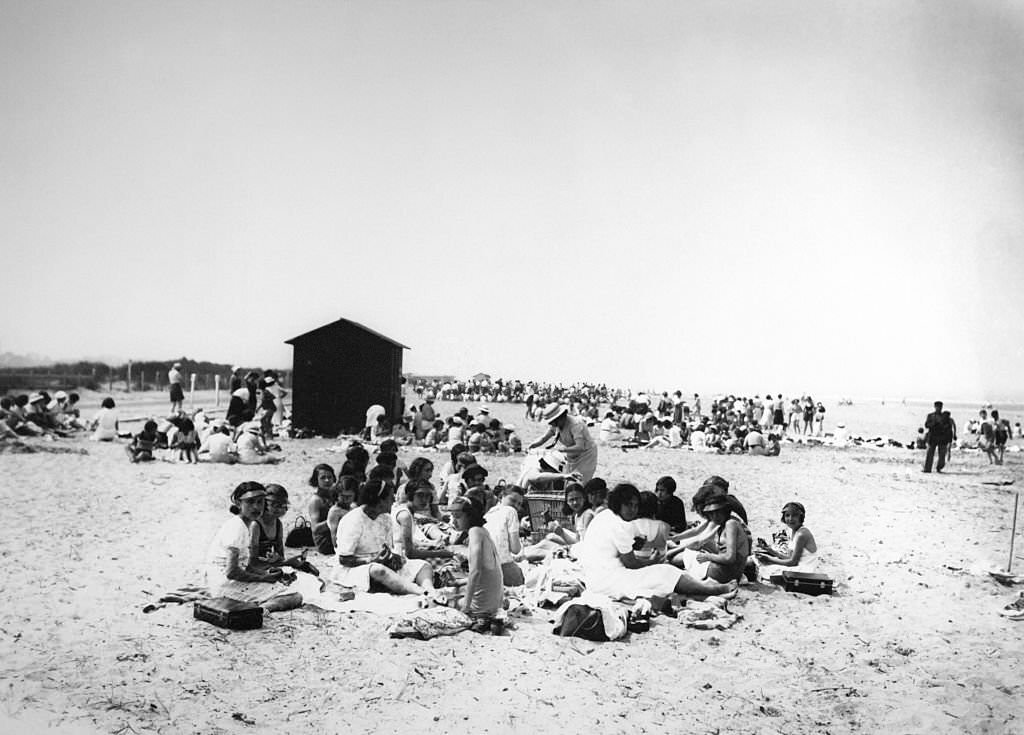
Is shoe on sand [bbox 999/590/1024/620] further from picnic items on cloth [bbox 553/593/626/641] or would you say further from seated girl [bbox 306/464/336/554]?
seated girl [bbox 306/464/336/554]

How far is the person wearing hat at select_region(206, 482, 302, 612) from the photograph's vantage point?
17.9 ft

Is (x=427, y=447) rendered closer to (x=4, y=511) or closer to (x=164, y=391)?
(x=4, y=511)

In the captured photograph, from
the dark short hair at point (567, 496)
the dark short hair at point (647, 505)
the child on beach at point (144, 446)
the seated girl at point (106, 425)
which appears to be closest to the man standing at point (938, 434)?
the dark short hair at point (567, 496)

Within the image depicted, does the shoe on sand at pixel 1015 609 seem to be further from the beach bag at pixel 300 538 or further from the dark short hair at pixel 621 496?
the beach bag at pixel 300 538

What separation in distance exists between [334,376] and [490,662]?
43.3ft

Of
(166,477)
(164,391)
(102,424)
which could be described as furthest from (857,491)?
(164,391)

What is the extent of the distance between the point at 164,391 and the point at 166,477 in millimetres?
18991

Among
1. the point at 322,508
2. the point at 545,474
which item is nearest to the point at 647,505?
the point at 545,474

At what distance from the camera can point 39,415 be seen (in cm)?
1600

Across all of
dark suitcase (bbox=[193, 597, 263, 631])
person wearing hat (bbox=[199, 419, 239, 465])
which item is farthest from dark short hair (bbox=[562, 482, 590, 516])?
person wearing hat (bbox=[199, 419, 239, 465])

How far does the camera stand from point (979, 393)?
6684 millimetres

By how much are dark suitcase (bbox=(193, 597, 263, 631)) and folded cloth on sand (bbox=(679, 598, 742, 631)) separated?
10.3 ft

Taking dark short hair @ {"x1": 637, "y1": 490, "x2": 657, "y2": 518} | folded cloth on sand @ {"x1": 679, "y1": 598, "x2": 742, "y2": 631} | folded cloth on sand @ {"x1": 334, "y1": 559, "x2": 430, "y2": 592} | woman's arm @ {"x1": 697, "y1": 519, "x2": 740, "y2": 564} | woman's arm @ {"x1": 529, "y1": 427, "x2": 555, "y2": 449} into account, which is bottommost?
folded cloth on sand @ {"x1": 679, "y1": 598, "x2": 742, "y2": 631}

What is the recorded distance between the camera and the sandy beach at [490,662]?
406cm
